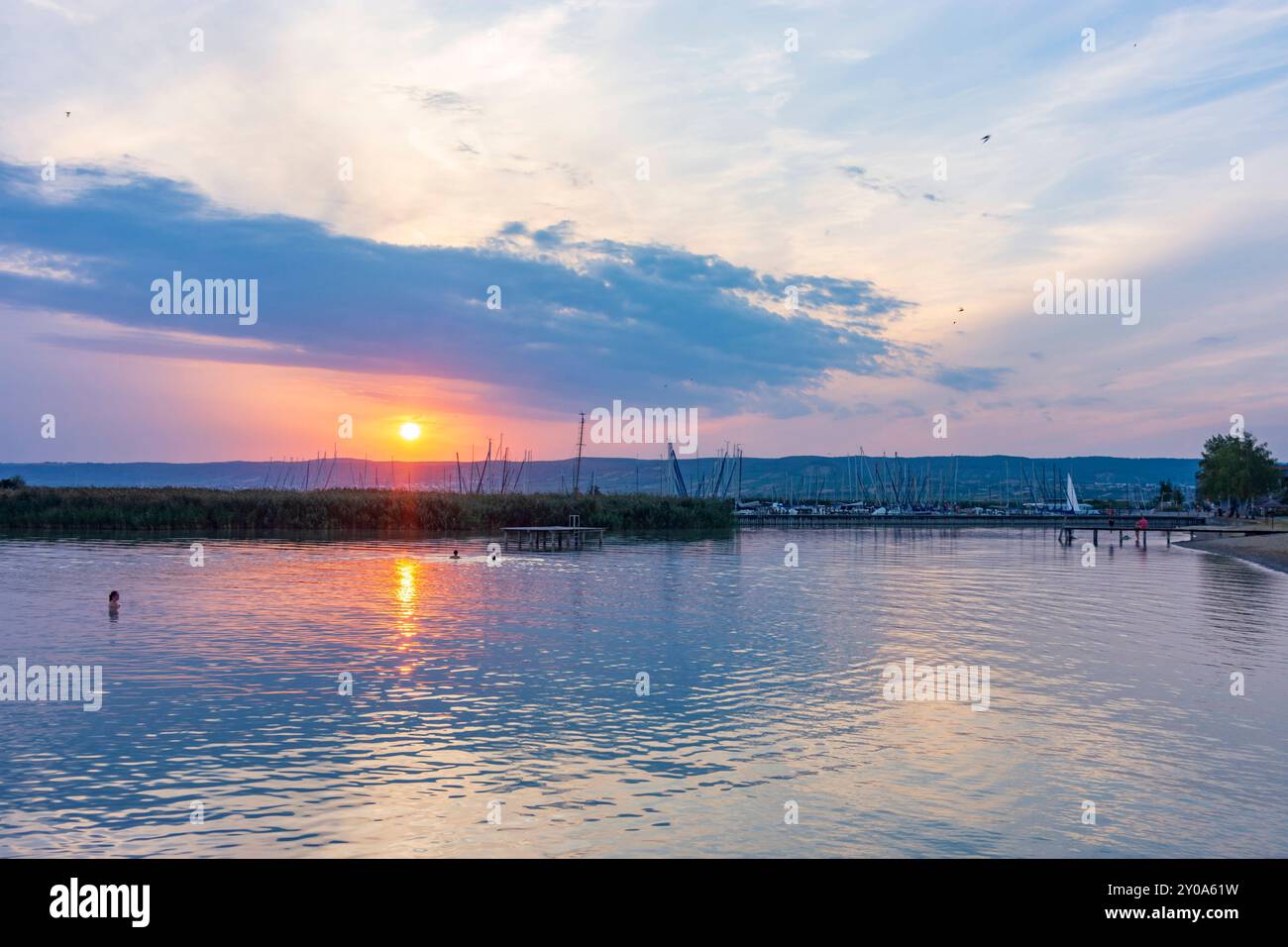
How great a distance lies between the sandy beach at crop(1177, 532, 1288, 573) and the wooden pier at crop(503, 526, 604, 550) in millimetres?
47280

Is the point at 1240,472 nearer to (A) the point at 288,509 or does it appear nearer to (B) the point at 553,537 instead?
(B) the point at 553,537

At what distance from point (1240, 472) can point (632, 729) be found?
13962cm

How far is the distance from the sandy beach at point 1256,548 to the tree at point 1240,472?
38.8m

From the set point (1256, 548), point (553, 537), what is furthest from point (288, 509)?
point (1256, 548)

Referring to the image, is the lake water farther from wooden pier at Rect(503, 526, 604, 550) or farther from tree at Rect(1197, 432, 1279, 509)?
tree at Rect(1197, 432, 1279, 509)

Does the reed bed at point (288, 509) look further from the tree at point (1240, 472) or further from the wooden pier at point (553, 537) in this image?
the tree at point (1240, 472)

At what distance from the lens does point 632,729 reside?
62.3 ft

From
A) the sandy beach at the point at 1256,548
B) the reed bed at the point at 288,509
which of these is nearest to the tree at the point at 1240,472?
the sandy beach at the point at 1256,548

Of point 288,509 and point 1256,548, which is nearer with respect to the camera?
point 1256,548

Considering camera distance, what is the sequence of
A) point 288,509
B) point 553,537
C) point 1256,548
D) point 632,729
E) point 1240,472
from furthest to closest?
point 1240,472
point 288,509
point 553,537
point 1256,548
point 632,729

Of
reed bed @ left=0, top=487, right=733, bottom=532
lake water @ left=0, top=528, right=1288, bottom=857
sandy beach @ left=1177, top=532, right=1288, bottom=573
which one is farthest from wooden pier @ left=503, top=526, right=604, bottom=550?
sandy beach @ left=1177, top=532, right=1288, bottom=573
